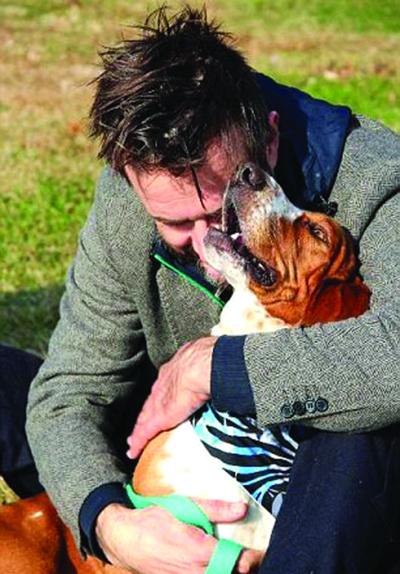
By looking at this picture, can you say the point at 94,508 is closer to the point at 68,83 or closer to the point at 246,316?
the point at 246,316

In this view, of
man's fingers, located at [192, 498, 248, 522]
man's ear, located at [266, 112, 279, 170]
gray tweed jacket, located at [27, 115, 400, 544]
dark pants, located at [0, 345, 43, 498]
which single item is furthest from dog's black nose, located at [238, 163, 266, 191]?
dark pants, located at [0, 345, 43, 498]

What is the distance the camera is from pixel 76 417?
4.15 metres

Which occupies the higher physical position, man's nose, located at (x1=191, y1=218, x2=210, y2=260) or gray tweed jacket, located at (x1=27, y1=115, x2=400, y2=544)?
man's nose, located at (x1=191, y1=218, x2=210, y2=260)

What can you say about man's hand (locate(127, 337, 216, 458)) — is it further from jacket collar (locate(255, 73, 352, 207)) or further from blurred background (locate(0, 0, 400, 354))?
blurred background (locate(0, 0, 400, 354))

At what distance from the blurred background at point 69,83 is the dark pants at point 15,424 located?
1.05m

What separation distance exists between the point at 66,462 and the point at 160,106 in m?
1.17

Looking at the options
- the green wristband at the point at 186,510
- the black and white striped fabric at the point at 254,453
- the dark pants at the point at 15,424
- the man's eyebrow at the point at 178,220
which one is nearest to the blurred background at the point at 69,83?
the man's eyebrow at the point at 178,220

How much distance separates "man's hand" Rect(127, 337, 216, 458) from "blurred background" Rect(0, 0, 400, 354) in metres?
1.25

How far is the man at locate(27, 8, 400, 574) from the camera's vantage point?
11.2 ft

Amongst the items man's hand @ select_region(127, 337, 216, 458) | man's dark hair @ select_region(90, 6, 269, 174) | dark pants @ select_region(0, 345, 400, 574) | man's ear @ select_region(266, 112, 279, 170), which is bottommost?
dark pants @ select_region(0, 345, 400, 574)

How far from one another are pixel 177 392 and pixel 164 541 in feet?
1.41

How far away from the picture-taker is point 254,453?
12.2 feet

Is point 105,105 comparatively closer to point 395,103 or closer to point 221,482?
point 221,482

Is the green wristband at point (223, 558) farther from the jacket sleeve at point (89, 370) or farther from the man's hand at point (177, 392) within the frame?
the jacket sleeve at point (89, 370)
